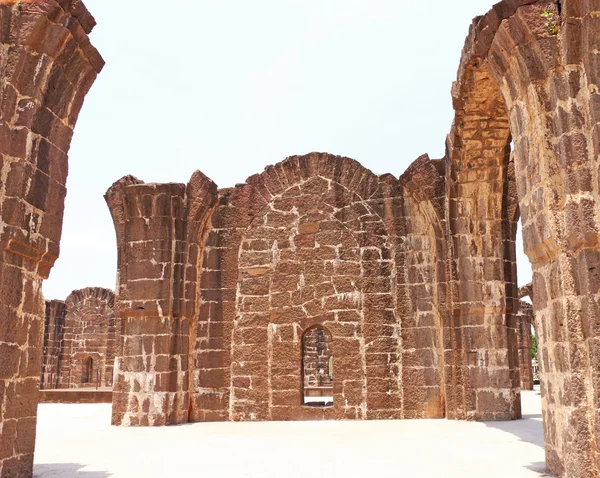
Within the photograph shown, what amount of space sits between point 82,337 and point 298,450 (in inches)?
642

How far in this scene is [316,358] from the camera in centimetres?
1984

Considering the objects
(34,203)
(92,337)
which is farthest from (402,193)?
(92,337)

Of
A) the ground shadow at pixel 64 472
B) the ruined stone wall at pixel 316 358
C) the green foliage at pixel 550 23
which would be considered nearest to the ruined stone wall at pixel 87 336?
the ruined stone wall at pixel 316 358

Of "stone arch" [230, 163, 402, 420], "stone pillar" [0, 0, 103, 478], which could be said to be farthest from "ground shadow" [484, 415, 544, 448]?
"stone pillar" [0, 0, 103, 478]

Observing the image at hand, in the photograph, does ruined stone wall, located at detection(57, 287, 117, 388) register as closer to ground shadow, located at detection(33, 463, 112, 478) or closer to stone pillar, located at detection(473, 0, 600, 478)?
ground shadow, located at detection(33, 463, 112, 478)

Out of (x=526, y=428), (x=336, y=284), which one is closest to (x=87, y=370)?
(x=336, y=284)

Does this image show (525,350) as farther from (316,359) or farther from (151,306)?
(151,306)

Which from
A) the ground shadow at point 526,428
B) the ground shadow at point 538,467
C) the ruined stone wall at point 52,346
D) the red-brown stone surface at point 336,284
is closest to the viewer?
the ground shadow at point 538,467

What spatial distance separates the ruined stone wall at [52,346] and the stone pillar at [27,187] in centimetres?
1680

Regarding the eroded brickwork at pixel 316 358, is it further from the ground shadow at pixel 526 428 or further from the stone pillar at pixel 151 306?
the ground shadow at pixel 526 428

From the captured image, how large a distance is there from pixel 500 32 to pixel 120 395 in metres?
7.94

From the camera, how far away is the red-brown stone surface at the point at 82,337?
69.2ft

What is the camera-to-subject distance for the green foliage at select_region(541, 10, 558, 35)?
5.29 meters

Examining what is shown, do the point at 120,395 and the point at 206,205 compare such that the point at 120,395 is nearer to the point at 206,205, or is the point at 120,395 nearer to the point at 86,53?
the point at 206,205
